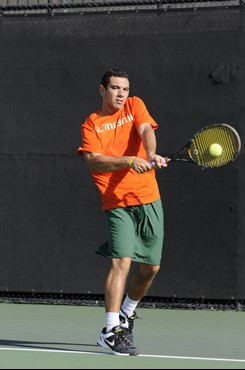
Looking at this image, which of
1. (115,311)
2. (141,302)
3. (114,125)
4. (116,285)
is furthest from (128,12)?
(115,311)

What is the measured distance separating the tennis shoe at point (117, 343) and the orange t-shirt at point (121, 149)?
0.78 meters

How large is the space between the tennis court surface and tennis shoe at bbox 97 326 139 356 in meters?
0.05

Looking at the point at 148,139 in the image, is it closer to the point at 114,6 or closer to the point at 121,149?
the point at 121,149

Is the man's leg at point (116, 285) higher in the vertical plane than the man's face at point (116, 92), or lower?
lower

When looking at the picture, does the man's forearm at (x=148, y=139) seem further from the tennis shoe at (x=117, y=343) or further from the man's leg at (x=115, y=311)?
the tennis shoe at (x=117, y=343)

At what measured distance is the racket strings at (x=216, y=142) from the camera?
656cm

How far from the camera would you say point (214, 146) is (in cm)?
657

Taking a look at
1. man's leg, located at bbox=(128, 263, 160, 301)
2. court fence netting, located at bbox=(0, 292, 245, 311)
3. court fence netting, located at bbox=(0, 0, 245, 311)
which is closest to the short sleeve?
man's leg, located at bbox=(128, 263, 160, 301)

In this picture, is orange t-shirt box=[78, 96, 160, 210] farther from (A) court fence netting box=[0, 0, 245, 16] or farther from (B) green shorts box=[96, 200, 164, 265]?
(A) court fence netting box=[0, 0, 245, 16]

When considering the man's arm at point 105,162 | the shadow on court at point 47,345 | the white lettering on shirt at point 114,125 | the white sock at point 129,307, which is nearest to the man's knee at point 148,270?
the white sock at point 129,307

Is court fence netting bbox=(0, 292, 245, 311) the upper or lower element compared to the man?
lower

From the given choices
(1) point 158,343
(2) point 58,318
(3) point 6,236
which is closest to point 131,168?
(1) point 158,343

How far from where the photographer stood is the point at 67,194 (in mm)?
8922

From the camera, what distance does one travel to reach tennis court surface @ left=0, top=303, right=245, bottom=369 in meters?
5.85
